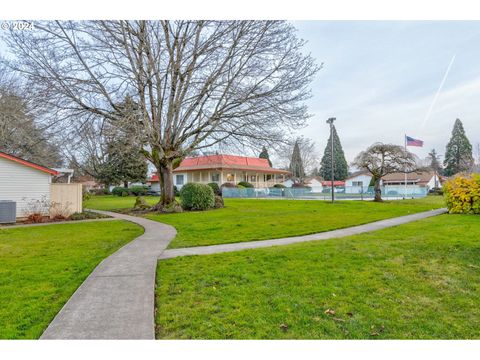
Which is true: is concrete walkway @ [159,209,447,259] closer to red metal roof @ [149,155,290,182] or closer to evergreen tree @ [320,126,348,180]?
red metal roof @ [149,155,290,182]

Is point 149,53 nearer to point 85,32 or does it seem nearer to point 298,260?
point 85,32

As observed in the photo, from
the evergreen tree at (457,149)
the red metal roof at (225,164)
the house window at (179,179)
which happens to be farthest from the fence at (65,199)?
the evergreen tree at (457,149)

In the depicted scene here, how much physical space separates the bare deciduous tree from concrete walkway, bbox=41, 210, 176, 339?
272 inches

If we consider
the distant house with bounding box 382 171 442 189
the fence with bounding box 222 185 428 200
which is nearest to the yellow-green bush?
the fence with bounding box 222 185 428 200

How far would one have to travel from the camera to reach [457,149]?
179 ft

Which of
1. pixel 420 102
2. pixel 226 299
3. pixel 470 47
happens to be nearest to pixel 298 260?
pixel 226 299

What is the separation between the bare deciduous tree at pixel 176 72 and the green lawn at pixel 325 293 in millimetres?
7816

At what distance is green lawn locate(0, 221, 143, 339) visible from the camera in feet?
10.8

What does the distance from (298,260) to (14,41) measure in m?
13.6

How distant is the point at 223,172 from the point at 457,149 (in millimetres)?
46872

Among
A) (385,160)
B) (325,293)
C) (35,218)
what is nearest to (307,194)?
(385,160)

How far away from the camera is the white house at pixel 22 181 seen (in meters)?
11.8

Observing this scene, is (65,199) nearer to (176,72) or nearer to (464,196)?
(176,72)

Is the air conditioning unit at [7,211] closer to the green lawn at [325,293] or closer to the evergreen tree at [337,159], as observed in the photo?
the green lawn at [325,293]
